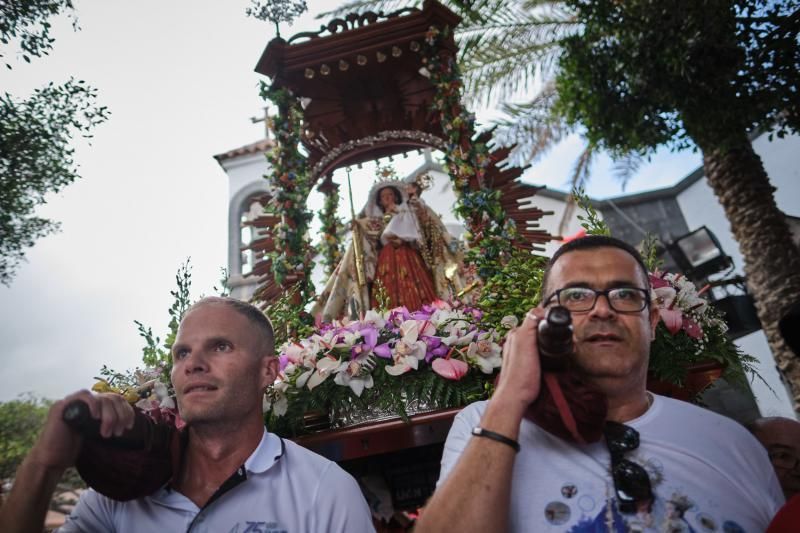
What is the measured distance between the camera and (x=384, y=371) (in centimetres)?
287

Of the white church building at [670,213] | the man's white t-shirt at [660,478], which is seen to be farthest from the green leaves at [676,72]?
the man's white t-shirt at [660,478]

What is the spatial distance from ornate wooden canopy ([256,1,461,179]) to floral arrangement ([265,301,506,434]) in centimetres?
346

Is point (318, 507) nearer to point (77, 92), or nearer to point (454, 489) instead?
point (454, 489)

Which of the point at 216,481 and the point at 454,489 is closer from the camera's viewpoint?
the point at 454,489

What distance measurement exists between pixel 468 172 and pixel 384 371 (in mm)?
2923

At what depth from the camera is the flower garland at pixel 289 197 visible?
16.3 ft

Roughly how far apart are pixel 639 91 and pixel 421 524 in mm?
5758

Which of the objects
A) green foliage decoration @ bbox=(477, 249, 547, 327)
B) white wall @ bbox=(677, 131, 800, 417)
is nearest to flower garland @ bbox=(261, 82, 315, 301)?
green foliage decoration @ bbox=(477, 249, 547, 327)

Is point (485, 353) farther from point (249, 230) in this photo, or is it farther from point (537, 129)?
point (249, 230)

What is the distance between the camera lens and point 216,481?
2.05 meters

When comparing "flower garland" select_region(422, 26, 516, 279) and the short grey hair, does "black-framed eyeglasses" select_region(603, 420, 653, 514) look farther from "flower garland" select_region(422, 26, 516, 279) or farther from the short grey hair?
"flower garland" select_region(422, 26, 516, 279)

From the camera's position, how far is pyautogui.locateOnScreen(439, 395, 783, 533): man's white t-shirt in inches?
61.0

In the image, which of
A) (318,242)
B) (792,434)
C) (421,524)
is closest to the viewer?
(421,524)

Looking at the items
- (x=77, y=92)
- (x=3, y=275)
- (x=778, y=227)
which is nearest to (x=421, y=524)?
(x=77, y=92)
